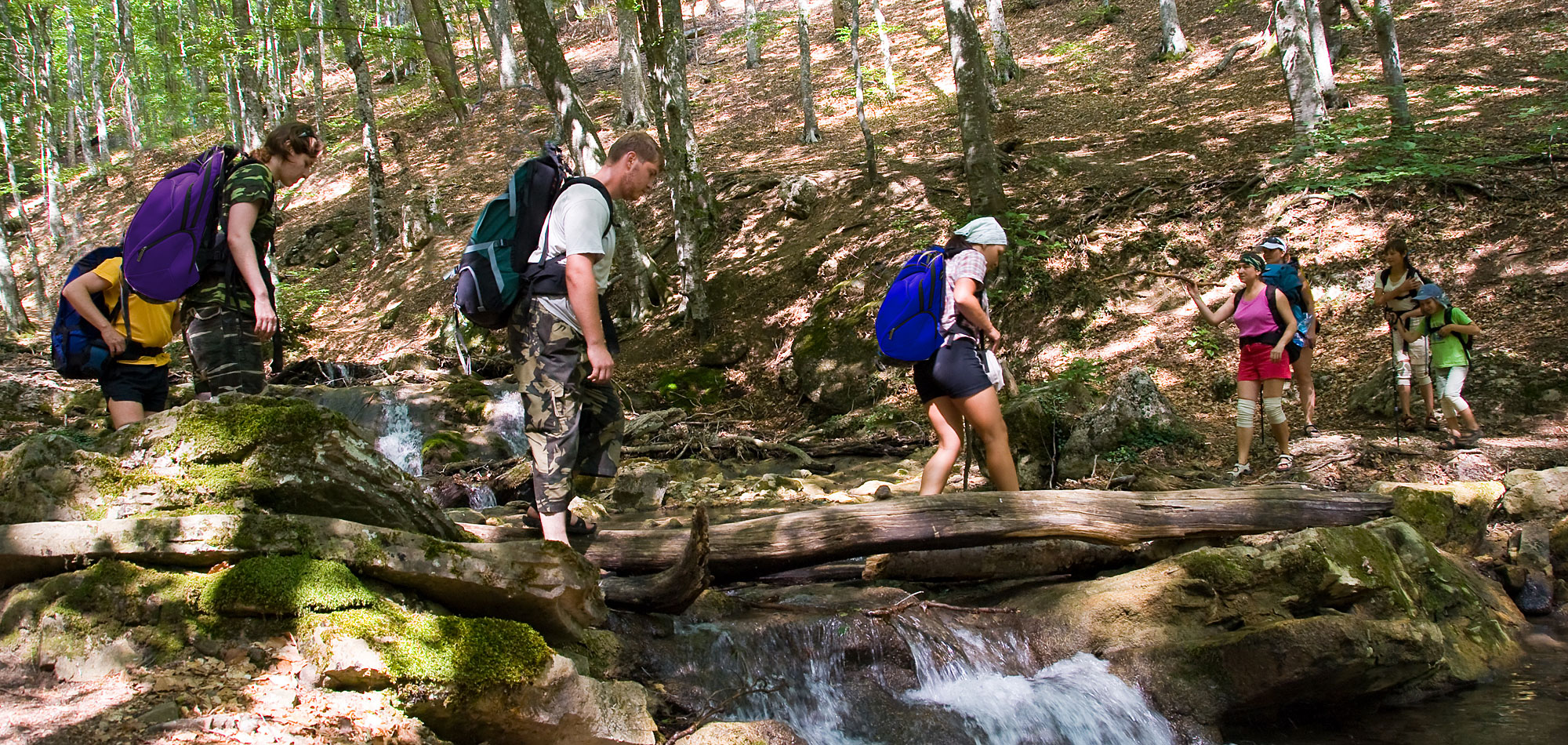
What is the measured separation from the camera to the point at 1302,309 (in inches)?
300

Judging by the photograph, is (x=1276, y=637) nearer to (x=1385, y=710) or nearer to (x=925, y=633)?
(x=1385, y=710)

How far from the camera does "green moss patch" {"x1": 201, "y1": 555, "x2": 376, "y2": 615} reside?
8.71 ft

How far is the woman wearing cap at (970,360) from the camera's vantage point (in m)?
4.73

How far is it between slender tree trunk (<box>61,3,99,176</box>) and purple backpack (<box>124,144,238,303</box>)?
3011 centimetres

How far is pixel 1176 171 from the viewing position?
12.6 meters

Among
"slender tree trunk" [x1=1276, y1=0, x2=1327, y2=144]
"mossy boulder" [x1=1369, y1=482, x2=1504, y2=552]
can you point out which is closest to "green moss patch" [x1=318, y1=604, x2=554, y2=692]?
"mossy boulder" [x1=1369, y1=482, x2=1504, y2=552]

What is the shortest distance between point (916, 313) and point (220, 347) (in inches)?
137

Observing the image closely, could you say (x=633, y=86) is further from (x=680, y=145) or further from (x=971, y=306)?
(x=971, y=306)

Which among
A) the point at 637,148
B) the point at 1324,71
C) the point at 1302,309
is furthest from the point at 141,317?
the point at 1324,71

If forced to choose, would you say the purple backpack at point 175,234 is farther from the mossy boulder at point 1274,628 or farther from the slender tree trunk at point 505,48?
the slender tree trunk at point 505,48

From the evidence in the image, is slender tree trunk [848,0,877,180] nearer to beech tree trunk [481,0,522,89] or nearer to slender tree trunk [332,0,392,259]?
slender tree trunk [332,0,392,259]

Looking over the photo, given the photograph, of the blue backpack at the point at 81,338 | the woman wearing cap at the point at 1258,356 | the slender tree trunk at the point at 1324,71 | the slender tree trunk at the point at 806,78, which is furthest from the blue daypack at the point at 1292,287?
the slender tree trunk at the point at 806,78

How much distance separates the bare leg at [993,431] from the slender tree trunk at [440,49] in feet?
73.9

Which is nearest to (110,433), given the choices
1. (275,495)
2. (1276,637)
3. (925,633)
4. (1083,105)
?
(275,495)
